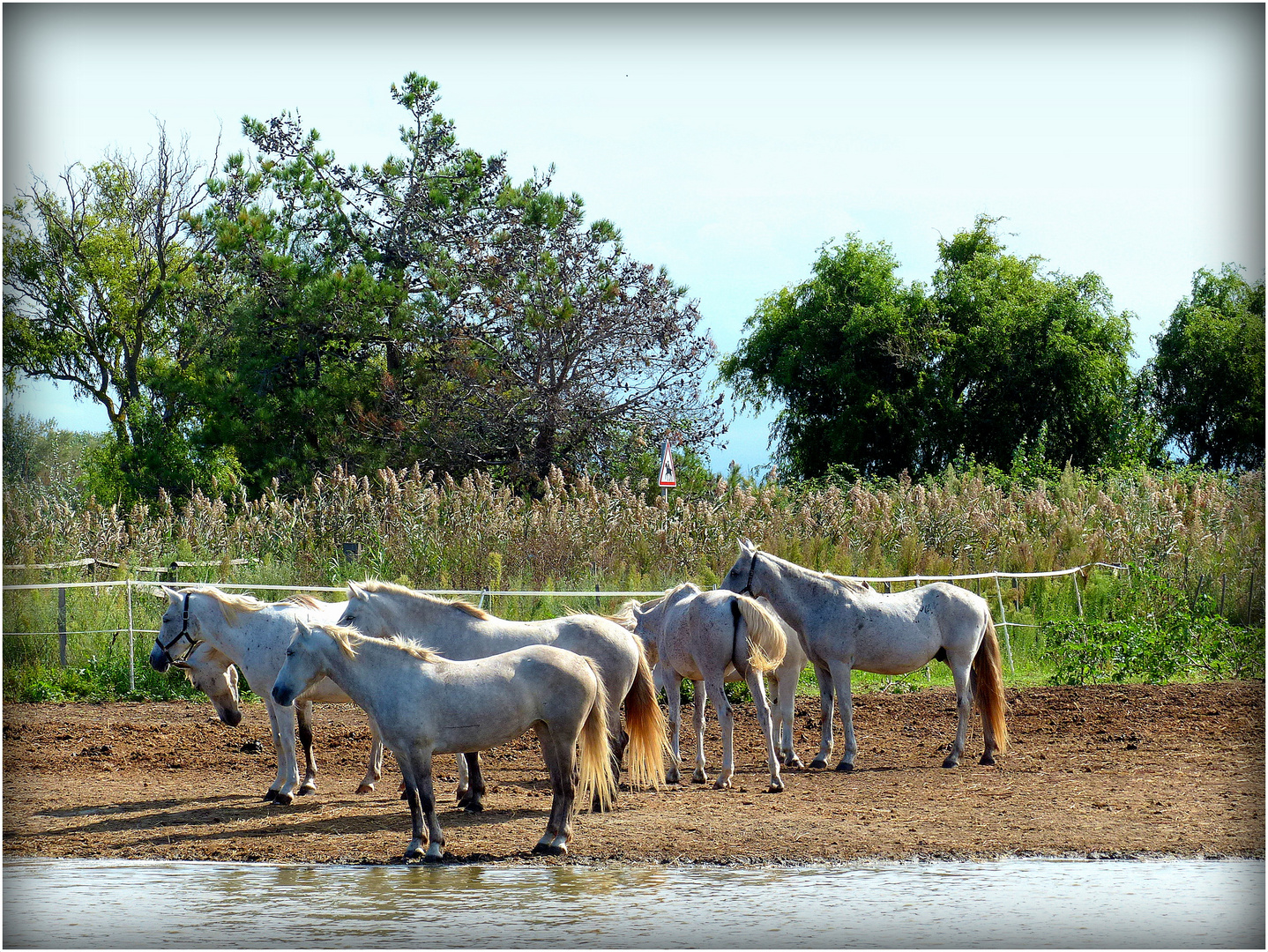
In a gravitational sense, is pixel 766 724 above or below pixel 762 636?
below

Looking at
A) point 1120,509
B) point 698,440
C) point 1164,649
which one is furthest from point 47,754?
point 698,440

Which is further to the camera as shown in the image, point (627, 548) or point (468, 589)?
point (627, 548)

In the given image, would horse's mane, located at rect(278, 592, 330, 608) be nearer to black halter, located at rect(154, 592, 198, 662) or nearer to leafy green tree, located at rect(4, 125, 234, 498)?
black halter, located at rect(154, 592, 198, 662)

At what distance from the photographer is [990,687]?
10.1 meters

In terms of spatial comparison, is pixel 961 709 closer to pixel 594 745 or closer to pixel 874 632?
pixel 874 632

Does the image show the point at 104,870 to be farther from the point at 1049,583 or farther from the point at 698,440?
the point at 698,440

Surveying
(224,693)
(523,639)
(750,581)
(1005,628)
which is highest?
(750,581)

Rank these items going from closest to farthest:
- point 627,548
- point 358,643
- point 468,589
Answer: point 358,643 < point 468,589 < point 627,548

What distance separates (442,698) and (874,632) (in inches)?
170

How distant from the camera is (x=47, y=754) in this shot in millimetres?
10539

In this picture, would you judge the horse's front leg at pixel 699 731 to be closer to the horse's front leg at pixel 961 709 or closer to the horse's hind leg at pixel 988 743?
the horse's front leg at pixel 961 709

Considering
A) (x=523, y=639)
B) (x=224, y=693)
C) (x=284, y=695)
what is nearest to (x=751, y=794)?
(x=523, y=639)

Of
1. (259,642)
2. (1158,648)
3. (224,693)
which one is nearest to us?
(259,642)

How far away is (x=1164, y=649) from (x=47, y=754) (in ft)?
36.3
